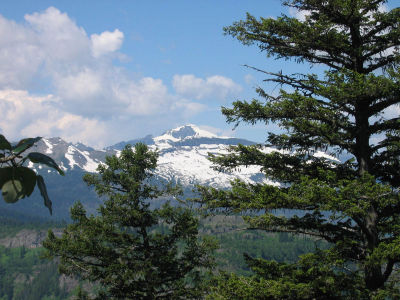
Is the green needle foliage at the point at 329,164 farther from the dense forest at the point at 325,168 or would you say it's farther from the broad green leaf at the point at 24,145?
the broad green leaf at the point at 24,145

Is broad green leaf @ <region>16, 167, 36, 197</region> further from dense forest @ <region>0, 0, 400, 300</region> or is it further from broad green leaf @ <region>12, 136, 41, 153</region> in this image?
dense forest @ <region>0, 0, 400, 300</region>

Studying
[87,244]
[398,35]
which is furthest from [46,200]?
[87,244]

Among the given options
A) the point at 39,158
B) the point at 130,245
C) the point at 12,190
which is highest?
the point at 39,158

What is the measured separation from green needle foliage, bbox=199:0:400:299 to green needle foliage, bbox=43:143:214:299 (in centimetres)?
853

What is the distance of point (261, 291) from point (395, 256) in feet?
10.5

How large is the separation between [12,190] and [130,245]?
18721mm

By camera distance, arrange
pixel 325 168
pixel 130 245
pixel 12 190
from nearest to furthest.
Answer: pixel 12 190 → pixel 325 168 → pixel 130 245

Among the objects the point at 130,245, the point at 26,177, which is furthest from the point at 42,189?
the point at 130,245

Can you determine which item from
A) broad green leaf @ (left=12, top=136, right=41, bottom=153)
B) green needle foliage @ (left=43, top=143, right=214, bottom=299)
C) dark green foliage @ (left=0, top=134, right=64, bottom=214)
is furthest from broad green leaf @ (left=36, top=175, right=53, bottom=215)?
green needle foliage @ (left=43, top=143, right=214, bottom=299)

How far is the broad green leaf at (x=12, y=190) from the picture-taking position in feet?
3.38

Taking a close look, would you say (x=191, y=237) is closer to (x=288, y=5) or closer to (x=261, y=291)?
(x=261, y=291)

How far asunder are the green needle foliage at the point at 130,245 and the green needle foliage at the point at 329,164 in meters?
8.53

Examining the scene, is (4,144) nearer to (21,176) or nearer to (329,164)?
(21,176)

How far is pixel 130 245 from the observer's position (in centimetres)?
1881
